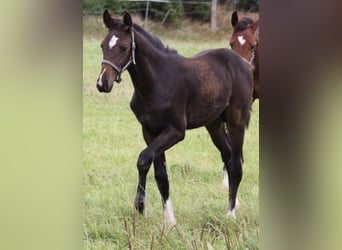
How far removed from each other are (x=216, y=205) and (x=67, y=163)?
659mm

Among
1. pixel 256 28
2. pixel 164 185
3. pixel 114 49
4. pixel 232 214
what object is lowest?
pixel 232 214

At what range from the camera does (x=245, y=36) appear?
2330 millimetres

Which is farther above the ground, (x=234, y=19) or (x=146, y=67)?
(x=234, y=19)

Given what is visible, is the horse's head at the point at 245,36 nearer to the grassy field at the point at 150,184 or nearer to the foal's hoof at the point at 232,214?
the grassy field at the point at 150,184

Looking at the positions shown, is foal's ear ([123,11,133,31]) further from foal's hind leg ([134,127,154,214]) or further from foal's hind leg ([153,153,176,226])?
foal's hind leg ([153,153,176,226])

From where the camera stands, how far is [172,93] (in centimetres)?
229

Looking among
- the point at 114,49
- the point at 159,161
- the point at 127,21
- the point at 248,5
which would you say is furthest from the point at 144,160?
the point at 248,5

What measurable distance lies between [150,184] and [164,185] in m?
0.06

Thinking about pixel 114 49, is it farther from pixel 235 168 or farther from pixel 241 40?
pixel 235 168

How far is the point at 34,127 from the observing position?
2277mm

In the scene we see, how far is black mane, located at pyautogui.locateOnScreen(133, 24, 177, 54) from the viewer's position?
7.43 ft

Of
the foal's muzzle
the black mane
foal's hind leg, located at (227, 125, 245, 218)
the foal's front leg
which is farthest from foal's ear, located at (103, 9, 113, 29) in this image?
foal's hind leg, located at (227, 125, 245, 218)

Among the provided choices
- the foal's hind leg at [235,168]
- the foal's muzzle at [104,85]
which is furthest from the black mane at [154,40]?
the foal's hind leg at [235,168]

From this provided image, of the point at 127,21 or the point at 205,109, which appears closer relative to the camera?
the point at 127,21
